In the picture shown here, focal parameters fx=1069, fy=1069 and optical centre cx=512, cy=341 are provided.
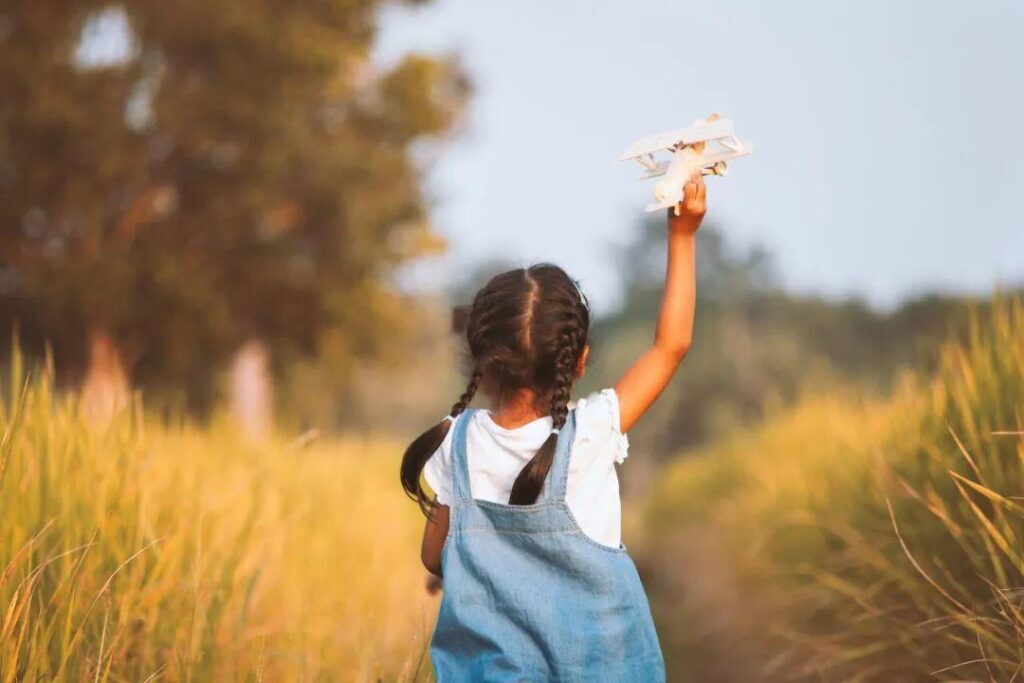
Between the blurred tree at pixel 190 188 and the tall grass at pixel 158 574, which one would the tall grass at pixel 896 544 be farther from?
the blurred tree at pixel 190 188

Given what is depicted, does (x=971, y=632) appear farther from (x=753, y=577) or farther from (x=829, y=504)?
(x=753, y=577)

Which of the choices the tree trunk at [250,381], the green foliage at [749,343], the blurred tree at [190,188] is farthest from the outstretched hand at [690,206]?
the tree trunk at [250,381]

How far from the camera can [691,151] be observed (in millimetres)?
2330

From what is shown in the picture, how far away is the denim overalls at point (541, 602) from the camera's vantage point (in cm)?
229

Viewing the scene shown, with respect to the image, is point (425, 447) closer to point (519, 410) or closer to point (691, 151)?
point (519, 410)

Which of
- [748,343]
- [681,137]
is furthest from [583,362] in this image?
[748,343]

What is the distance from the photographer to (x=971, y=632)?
3.21 metres

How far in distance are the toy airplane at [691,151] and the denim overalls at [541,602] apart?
529mm

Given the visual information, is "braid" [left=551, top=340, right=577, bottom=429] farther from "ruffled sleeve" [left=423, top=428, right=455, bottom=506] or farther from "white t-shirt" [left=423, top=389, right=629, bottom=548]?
"ruffled sleeve" [left=423, top=428, right=455, bottom=506]

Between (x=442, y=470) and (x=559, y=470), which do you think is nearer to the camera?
(x=559, y=470)

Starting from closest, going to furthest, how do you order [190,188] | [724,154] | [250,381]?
[724,154]
[190,188]
[250,381]

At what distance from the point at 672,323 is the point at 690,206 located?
0.86ft

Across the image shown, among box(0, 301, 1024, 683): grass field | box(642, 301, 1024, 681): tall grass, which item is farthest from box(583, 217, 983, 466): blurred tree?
box(0, 301, 1024, 683): grass field

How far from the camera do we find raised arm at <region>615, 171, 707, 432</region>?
2350 mm
